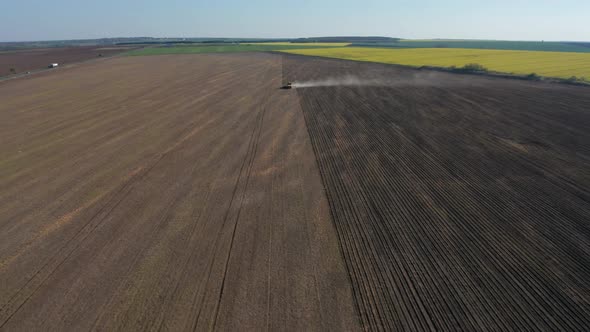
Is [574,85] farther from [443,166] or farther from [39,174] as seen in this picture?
[39,174]

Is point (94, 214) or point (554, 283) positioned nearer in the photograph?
point (554, 283)

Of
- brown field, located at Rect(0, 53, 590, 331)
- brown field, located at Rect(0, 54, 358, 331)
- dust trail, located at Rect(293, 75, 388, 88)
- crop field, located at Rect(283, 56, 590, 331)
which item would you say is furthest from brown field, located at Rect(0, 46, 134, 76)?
crop field, located at Rect(283, 56, 590, 331)

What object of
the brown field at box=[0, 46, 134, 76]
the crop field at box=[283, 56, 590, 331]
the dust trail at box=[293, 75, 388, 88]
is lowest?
the brown field at box=[0, 46, 134, 76]

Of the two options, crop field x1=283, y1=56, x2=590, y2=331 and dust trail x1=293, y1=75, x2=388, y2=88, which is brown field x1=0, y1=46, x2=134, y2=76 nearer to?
dust trail x1=293, y1=75, x2=388, y2=88

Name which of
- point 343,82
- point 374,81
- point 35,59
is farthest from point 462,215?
point 35,59

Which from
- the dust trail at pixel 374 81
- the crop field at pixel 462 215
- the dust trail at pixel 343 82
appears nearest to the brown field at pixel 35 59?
the dust trail at pixel 343 82

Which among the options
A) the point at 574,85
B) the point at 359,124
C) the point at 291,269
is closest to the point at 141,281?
the point at 291,269

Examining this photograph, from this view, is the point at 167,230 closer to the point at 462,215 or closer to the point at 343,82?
the point at 462,215
